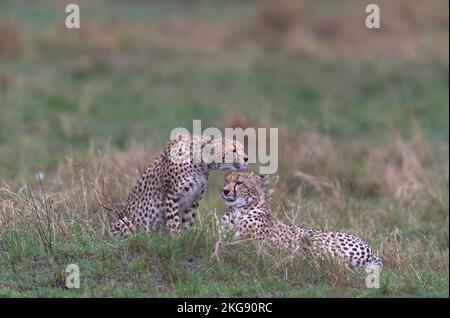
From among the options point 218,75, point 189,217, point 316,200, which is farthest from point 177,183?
point 218,75

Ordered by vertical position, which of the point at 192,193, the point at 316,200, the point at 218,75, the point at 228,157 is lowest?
the point at 316,200

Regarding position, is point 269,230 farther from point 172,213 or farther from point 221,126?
point 221,126

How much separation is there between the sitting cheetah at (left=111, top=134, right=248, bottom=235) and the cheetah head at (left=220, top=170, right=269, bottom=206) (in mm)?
71

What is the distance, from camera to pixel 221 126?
454 inches

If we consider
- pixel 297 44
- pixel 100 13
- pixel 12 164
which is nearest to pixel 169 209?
pixel 12 164

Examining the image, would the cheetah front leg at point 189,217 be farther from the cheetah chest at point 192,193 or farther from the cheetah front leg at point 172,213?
the cheetah front leg at point 172,213

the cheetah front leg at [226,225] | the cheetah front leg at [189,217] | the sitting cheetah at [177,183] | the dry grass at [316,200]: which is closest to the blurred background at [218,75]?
the dry grass at [316,200]

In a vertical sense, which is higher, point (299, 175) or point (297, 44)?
point (297, 44)

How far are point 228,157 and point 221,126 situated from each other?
4.83m

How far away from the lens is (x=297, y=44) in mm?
15789

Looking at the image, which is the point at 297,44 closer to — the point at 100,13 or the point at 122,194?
the point at 100,13

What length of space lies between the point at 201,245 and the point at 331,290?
0.81 m

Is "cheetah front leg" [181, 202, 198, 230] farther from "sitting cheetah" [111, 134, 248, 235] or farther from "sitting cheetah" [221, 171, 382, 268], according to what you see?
"sitting cheetah" [221, 171, 382, 268]

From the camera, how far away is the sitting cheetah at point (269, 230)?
6.53 m
